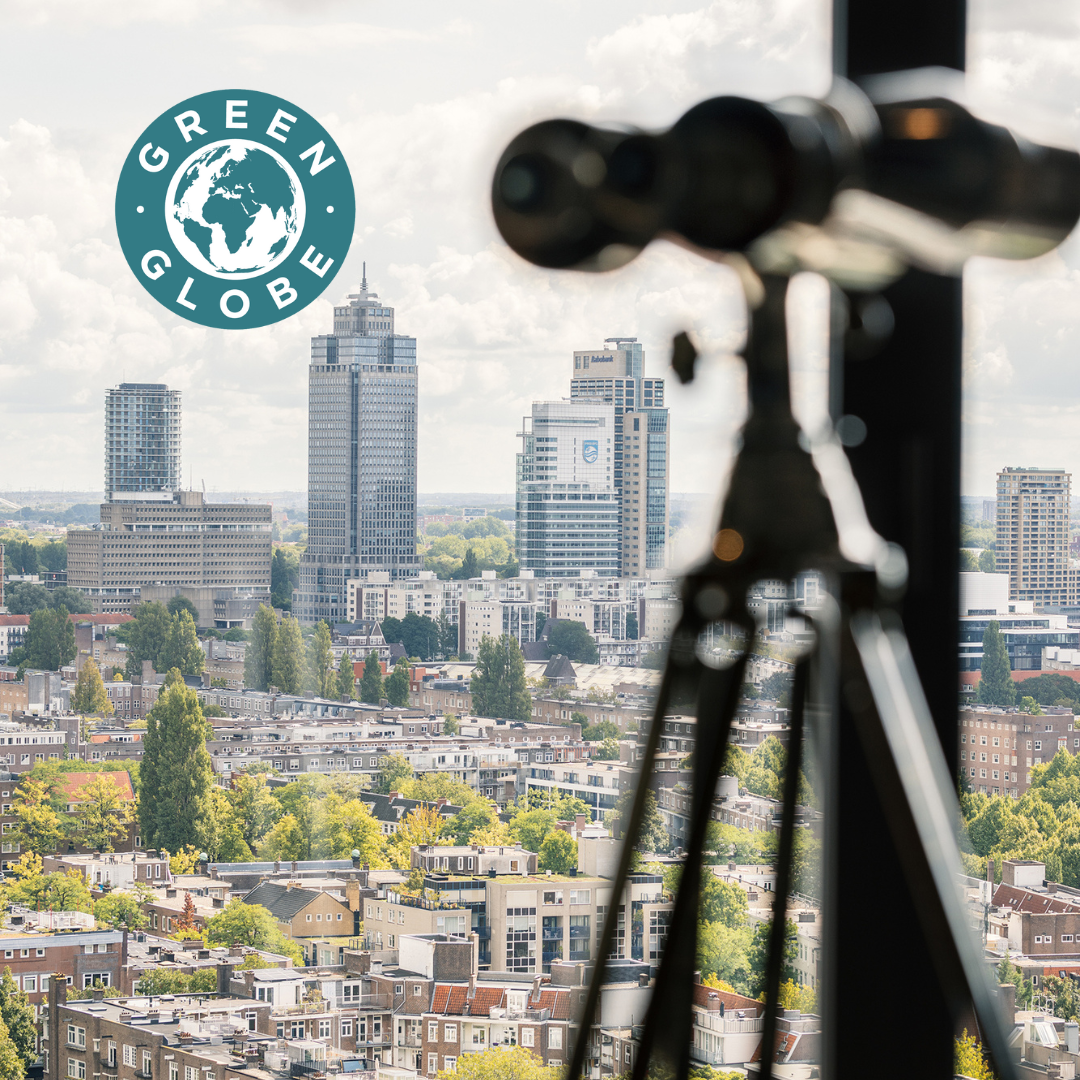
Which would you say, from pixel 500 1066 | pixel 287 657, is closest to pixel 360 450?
pixel 287 657

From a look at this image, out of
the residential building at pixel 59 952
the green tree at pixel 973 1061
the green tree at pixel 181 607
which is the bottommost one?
the residential building at pixel 59 952

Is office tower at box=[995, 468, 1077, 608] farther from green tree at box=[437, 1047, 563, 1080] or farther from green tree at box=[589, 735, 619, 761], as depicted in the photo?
green tree at box=[437, 1047, 563, 1080]

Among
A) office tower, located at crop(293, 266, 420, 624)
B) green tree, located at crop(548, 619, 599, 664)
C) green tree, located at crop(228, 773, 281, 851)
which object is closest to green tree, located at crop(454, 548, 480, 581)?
office tower, located at crop(293, 266, 420, 624)

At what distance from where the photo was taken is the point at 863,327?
51cm

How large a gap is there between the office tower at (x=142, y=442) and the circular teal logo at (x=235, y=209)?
0.20 m

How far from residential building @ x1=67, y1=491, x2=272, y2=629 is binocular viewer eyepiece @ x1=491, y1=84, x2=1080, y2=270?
2405 millimetres

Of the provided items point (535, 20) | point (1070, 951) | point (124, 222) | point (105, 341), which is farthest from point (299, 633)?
point (1070, 951)

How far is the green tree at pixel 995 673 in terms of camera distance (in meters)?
1.24

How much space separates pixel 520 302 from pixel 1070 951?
136 cm

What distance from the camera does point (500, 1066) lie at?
208cm

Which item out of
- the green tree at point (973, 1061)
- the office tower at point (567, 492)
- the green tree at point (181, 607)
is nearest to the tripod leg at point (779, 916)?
the green tree at point (973, 1061)

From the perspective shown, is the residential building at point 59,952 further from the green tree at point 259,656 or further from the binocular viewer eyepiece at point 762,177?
the binocular viewer eyepiece at point 762,177

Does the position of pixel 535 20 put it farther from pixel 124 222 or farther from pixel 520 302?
pixel 124 222

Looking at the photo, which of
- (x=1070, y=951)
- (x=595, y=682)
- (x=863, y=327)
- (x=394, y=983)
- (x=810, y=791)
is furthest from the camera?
(x=394, y=983)
